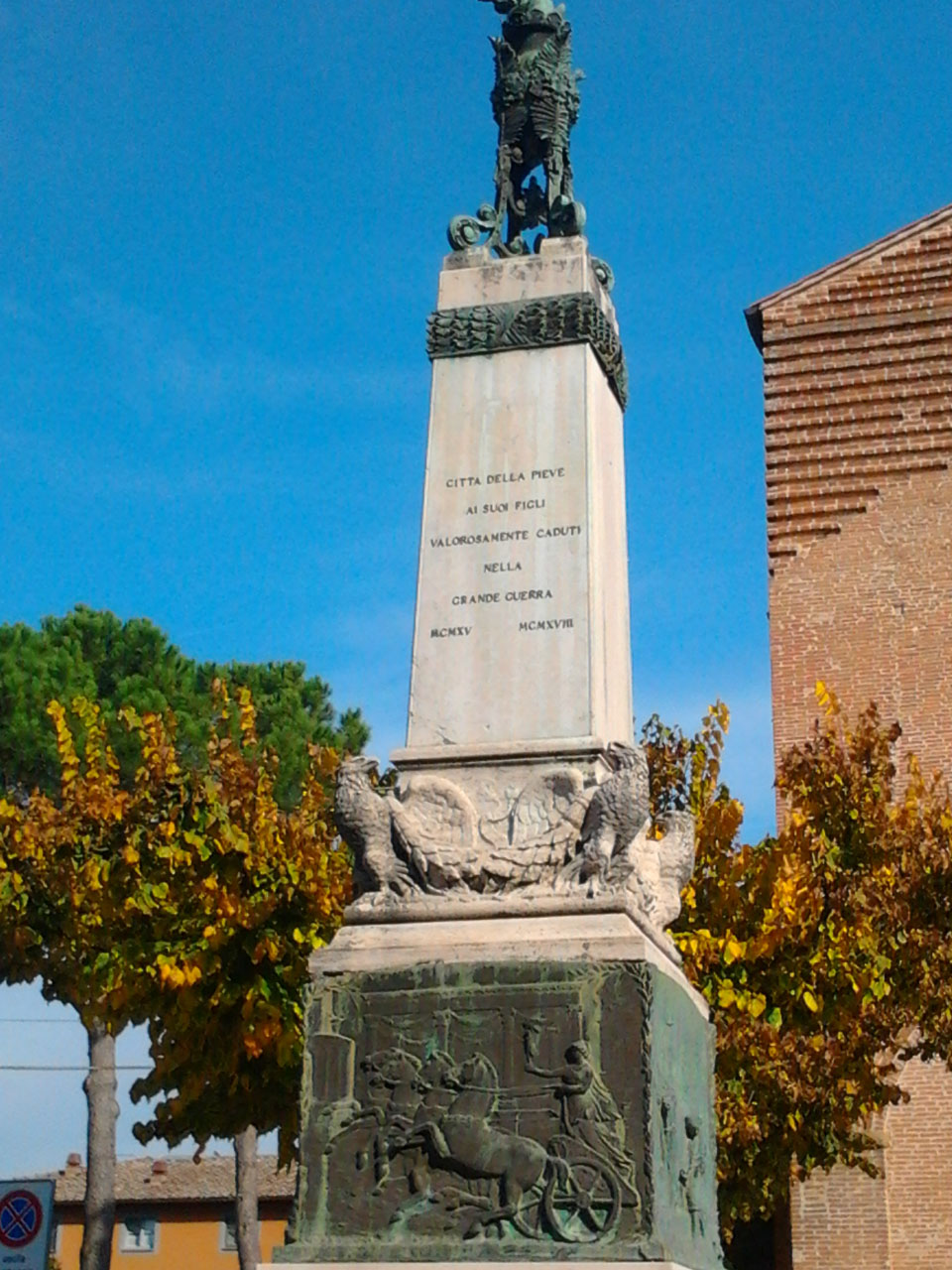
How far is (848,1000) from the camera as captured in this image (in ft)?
A: 52.7

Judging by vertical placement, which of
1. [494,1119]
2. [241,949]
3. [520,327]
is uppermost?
[520,327]

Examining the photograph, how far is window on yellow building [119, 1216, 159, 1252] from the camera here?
43.4 metres

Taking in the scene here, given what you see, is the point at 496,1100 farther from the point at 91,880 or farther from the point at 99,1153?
the point at 99,1153

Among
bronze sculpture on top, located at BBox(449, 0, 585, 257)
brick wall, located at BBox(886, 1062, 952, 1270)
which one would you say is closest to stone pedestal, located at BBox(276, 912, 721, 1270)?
bronze sculpture on top, located at BBox(449, 0, 585, 257)

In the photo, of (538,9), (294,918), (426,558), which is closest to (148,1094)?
(294,918)

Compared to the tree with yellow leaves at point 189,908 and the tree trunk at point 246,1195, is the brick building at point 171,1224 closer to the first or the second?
the tree trunk at point 246,1195

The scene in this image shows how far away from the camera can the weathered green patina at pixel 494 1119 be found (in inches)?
311

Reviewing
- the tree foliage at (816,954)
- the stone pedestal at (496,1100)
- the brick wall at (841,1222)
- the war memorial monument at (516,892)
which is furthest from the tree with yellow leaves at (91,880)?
the brick wall at (841,1222)

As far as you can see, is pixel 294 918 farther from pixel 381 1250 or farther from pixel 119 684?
pixel 119 684

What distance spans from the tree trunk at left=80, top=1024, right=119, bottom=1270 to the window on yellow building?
14548mm

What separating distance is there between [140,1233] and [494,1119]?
124 feet

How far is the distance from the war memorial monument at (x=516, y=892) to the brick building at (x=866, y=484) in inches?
578

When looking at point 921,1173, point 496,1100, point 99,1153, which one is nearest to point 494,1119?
point 496,1100

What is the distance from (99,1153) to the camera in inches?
1148
